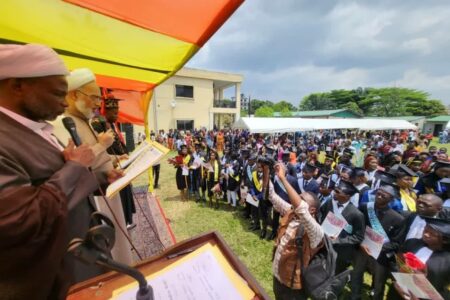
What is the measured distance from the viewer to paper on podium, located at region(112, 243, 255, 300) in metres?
1.01

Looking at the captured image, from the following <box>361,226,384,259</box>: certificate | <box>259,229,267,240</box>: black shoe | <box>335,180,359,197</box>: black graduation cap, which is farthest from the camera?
<box>259,229,267,240</box>: black shoe

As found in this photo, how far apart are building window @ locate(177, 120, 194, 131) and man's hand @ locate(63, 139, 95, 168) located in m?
25.2

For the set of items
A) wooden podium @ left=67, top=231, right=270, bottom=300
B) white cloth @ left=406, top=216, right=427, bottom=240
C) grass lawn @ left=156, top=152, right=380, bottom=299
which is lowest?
grass lawn @ left=156, top=152, right=380, bottom=299

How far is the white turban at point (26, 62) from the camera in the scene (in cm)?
101

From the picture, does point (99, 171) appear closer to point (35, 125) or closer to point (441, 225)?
point (35, 125)

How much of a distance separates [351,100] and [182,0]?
7402 centimetres

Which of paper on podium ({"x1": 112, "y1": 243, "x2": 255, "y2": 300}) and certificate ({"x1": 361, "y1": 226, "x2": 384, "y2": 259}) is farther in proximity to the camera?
certificate ({"x1": 361, "y1": 226, "x2": 384, "y2": 259})

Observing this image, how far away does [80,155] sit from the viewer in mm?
1156

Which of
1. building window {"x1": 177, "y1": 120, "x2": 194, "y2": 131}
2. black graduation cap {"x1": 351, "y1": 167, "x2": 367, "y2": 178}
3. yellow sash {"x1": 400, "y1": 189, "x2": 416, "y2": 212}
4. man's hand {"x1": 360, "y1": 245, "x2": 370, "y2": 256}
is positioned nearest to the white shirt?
man's hand {"x1": 360, "y1": 245, "x2": 370, "y2": 256}

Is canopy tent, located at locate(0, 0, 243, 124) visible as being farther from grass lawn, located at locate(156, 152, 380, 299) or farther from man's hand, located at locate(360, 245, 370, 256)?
grass lawn, located at locate(156, 152, 380, 299)

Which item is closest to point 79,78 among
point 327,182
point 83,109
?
point 83,109

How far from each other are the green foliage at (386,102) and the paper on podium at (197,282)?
64.8m

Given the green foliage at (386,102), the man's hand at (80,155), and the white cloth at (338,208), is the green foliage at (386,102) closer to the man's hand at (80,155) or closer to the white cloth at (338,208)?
the white cloth at (338,208)

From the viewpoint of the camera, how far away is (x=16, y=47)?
106 cm
